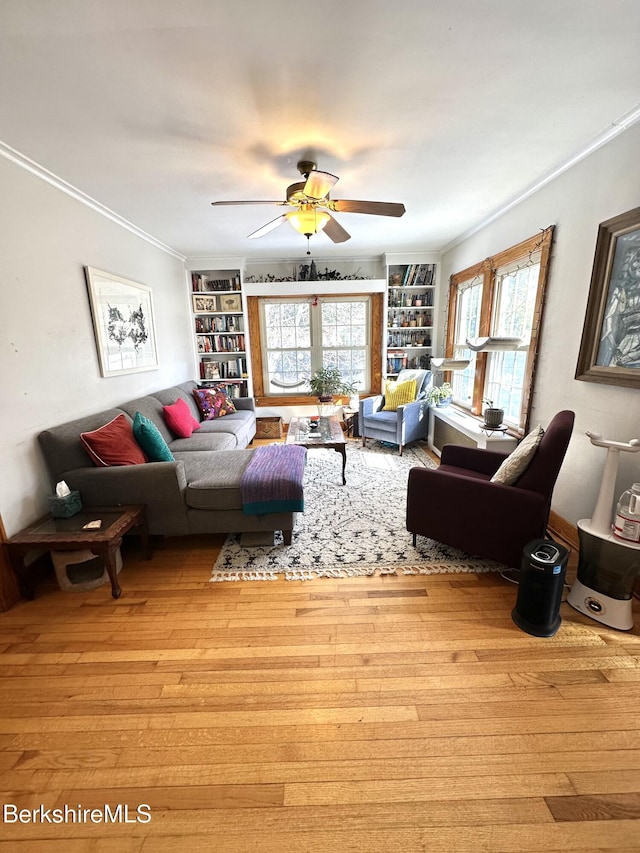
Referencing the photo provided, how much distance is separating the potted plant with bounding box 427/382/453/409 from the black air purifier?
2529 mm

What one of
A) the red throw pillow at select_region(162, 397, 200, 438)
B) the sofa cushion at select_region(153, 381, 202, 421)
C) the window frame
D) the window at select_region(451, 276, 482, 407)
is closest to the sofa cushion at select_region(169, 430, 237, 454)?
the red throw pillow at select_region(162, 397, 200, 438)

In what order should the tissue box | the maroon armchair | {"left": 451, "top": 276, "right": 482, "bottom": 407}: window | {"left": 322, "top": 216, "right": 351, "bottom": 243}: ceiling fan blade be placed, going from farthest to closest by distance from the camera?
{"left": 451, "top": 276, "right": 482, "bottom": 407}: window → {"left": 322, "top": 216, "right": 351, "bottom": 243}: ceiling fan blade → the tissue box → the maroon armchair

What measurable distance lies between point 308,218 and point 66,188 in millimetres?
1780

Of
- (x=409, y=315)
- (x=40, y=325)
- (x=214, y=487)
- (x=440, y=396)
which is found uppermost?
(x=409, y=315)

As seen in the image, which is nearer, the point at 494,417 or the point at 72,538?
the point at 72,538

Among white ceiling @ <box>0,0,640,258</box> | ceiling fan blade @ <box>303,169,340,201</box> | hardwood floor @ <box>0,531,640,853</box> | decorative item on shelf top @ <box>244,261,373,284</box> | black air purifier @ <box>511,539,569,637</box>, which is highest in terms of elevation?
white ceiling @ <box>0,0,640,258</box>

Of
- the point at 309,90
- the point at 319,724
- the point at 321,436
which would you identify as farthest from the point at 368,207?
the point at 319,724

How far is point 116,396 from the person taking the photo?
10.4 feet

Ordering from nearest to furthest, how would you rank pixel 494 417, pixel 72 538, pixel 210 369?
1. pixel 72 538
2. pixel 494 417
3. pixel 210 369

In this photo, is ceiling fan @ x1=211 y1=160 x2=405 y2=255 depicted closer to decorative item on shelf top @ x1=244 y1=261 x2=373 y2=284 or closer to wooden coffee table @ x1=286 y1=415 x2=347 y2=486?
wooden coffee table @ x1=286 y1=415 x2=347 y2=486

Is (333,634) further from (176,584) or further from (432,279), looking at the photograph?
(432,279)

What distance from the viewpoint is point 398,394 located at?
4574 millimetres

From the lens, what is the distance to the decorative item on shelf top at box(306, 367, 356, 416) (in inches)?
200

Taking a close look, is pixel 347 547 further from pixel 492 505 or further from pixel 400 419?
pixel 400 419
